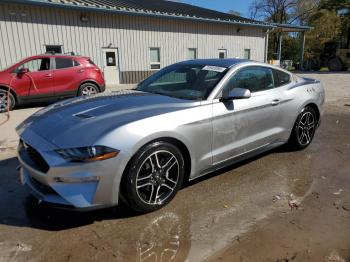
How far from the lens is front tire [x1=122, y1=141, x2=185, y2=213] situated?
10.0 ft

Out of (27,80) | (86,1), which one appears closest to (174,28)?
(86,1)

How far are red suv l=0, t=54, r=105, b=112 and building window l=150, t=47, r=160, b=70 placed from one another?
7612mm

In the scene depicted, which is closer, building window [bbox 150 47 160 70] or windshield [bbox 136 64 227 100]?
windshield [bbox 136 64 227 100]

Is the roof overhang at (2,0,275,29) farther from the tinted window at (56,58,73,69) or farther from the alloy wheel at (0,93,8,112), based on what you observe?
the alloy wheel at (0,93,8,112)

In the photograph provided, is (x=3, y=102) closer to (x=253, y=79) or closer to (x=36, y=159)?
(x=36, y=159)

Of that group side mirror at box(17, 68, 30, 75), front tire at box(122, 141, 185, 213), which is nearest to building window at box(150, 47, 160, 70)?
side mirror at box(17, 68, 30, 75)

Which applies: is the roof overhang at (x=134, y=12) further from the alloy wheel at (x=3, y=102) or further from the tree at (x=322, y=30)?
the tree at (x=322, y=30)

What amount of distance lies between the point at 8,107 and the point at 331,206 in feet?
27.0

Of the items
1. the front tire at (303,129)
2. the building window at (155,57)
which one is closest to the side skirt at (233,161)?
the front tire at (303,129)

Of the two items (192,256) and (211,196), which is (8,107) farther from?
(192,256)

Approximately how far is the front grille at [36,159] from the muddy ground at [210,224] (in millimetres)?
592

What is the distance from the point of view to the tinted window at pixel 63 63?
396 inches

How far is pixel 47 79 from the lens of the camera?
973 centimetres

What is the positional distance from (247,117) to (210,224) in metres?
1.53
